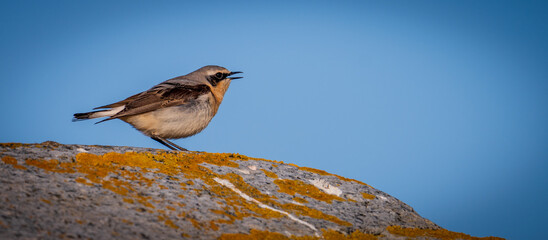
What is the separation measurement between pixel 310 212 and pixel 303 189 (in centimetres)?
78

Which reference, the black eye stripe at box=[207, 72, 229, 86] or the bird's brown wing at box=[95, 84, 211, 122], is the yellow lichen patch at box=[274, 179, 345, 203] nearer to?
the bird's brown wing at box=[95, 84, 211, 122]

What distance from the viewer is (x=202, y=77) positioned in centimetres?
1037

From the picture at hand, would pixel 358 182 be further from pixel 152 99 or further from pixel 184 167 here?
pixel 152 99

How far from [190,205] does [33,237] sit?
146 centimetres

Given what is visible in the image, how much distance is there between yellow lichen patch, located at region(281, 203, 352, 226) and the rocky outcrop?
0.5 inches

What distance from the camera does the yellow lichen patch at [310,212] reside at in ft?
15.7

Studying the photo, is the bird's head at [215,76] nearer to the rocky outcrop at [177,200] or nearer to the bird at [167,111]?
the bird at [167,111]

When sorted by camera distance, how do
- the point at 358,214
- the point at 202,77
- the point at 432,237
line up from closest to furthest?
the point at 432,237
the point at 358,214
the point at 202,77

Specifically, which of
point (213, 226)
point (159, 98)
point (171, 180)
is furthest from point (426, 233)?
point (159, 98)

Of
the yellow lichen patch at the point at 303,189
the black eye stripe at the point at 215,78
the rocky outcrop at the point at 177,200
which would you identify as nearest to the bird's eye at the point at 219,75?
the black eye stripe at the point at 215,78

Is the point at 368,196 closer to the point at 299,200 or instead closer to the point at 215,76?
the point at 299,200

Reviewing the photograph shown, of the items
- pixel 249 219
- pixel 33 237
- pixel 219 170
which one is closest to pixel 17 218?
pixel 33 237

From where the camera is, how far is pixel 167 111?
8812 mm

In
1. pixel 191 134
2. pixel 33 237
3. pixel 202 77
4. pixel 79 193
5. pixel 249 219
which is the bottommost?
pixel 33 237
